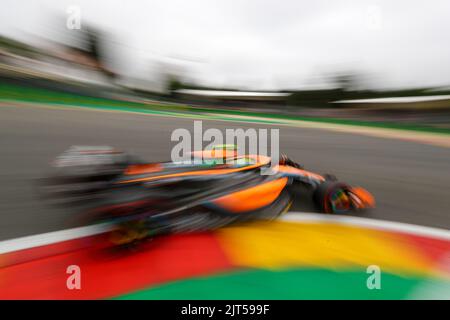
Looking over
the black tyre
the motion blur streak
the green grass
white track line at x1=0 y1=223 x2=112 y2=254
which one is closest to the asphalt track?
white track line at x1=0 y1=223 x2=112 y2=254

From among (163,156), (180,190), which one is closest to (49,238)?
(180,190)

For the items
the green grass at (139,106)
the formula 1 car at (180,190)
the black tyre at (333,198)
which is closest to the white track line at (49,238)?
the formula 1 car at (180,190)

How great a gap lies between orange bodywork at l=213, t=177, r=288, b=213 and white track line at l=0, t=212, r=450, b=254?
35 centimetres

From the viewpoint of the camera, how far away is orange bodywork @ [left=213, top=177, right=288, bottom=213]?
68.5 inches

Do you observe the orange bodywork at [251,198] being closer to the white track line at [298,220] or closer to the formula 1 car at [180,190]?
the formula 1 car at [180,190]

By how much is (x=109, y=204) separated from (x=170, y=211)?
36 centimetres

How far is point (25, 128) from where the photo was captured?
439 centimetres

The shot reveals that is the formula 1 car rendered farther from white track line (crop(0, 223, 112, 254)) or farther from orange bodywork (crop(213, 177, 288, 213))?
white track line (crop(0, 223, 112, 254))

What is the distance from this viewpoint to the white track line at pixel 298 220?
171 centimetres

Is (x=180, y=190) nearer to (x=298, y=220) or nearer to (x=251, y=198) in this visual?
(x=251, y=198)

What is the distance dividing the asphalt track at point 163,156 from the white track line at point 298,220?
0.09 metres
